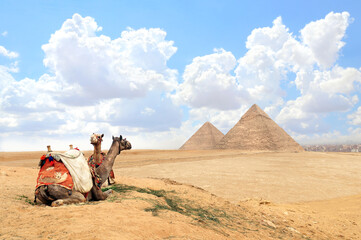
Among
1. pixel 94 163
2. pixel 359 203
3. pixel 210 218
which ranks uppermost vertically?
pixel 94 163

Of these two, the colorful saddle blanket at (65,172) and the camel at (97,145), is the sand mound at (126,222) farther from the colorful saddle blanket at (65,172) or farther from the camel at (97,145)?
the camel at (97,145)

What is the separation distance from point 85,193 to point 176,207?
7.75 feet

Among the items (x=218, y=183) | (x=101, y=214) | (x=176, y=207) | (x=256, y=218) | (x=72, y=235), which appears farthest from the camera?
(x=218, y=183)

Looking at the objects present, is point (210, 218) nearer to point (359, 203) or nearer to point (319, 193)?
point (359, 203)

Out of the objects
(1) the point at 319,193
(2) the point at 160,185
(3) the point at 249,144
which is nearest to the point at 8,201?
(2) the point at 160,185

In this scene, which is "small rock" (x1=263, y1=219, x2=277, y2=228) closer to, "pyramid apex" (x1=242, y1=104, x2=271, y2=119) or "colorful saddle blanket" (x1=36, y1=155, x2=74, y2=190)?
"colorful saddle blanket" (x1=36, y1=155, x2=74, y2=190)

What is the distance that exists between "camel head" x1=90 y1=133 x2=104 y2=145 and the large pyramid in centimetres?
6609

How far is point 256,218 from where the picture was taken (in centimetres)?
800

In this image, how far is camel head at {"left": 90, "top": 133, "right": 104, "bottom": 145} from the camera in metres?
7.85

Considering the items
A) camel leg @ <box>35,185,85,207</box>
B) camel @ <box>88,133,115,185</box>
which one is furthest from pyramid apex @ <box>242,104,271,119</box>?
camel leg @ <box>35,185,85,207</box>

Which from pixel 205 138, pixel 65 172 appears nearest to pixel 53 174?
pixel 65 172

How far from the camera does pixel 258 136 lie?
74.2 meters

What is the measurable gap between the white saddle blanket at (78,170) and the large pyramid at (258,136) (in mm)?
67224

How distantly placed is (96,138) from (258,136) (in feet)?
232
